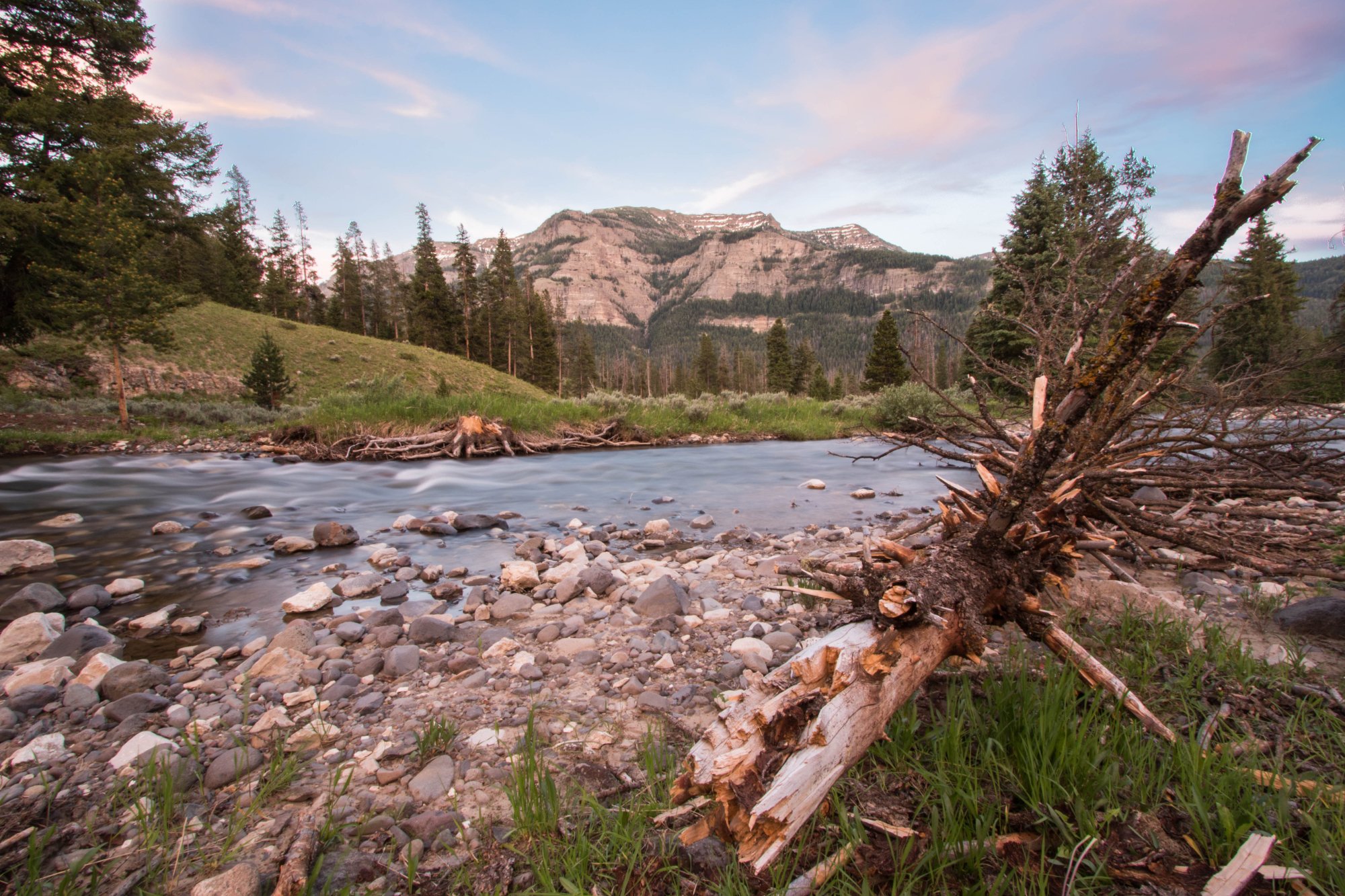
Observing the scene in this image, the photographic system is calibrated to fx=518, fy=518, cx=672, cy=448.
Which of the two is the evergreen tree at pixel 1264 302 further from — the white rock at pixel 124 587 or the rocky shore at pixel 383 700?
the white rock at pixel 124 587

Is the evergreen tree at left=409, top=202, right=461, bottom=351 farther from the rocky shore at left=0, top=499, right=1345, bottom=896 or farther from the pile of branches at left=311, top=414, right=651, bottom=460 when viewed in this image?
the rocky shore at left=0, top=499, right=1345, bottom=896

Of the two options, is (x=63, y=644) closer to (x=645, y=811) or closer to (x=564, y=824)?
(x=564, y=824)

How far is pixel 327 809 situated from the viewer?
5.78ft

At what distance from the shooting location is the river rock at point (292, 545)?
550 centimetres

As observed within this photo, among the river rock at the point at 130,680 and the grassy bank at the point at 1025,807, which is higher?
the grassy bank at the point at 1025,807

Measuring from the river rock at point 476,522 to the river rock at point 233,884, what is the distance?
5.16 m

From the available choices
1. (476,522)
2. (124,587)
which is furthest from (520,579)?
(124,587)

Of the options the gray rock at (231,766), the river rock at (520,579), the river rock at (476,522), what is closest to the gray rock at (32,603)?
the gray rock at (231,766)

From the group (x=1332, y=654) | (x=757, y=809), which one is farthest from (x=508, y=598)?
(x=1332, y=654)

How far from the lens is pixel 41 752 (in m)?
2.10

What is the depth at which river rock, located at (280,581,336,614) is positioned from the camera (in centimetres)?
377

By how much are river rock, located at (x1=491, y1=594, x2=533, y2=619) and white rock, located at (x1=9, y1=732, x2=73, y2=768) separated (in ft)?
6.38

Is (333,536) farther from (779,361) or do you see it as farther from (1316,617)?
(779,361)

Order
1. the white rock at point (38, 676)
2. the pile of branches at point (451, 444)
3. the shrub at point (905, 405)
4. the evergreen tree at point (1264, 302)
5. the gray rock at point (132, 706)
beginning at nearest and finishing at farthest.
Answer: the gray rock at point (132, 706), the white rock at point (38, 676), the pile of branches at point (451, 444), the shrub at point (905, 405), the evergreen tree at point (1264, 302)
